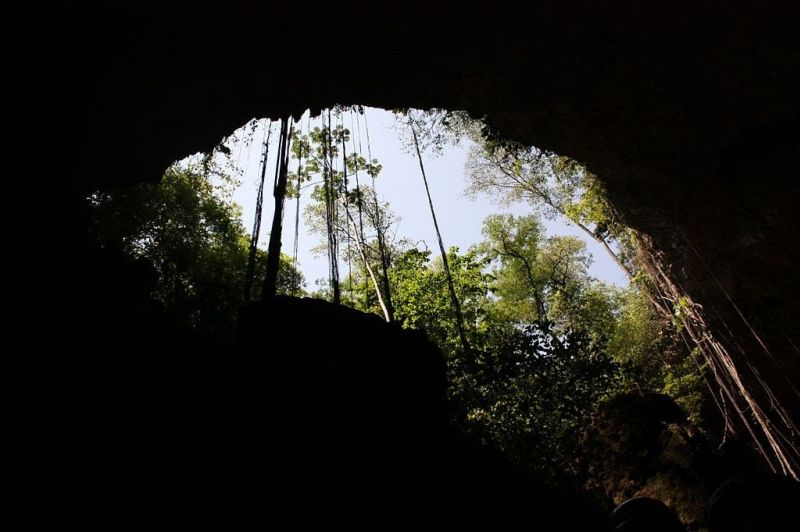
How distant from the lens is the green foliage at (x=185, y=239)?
339 inches

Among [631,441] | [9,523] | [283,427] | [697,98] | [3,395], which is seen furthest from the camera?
[631,441]

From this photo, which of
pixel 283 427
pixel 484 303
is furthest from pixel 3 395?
pixel 484 303

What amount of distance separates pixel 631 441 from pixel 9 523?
24.1 feet

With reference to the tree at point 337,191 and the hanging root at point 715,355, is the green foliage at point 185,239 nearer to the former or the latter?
the tree at point 337,191

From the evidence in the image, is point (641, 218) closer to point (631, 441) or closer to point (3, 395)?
point (631, 441)

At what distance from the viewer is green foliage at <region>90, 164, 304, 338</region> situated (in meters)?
8.62

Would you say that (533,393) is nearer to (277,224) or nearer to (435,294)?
(277,224)

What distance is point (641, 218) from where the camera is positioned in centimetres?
807

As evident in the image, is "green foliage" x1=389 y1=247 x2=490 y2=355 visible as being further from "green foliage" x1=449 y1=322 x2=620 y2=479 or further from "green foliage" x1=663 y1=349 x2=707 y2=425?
"green foliage" x1=663 y1=349 x2=707 y2=425

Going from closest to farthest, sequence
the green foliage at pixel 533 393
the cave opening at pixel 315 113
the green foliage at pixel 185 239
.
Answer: the cave opening at pixel 315 113 → the green foliage at pixel 533 393 → the green foliage at pixel 185 239

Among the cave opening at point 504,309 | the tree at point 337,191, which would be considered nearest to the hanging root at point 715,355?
the cave opening at point 504,309

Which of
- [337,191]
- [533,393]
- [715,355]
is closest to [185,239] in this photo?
[337,191]

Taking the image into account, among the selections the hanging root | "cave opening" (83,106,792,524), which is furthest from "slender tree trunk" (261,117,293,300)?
the hanging root

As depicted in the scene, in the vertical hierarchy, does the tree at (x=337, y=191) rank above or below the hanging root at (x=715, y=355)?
above
